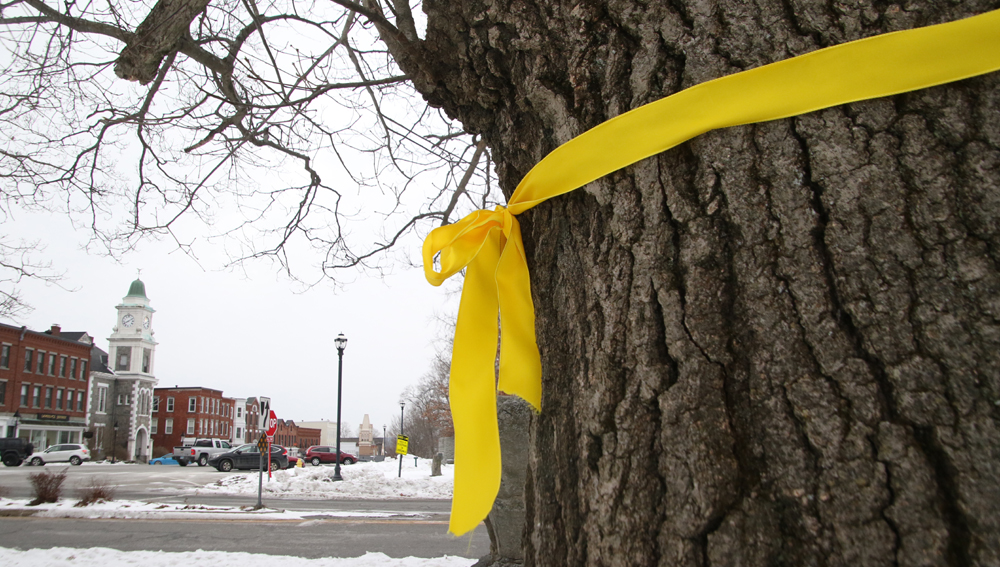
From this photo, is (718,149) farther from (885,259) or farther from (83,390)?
(83,390)

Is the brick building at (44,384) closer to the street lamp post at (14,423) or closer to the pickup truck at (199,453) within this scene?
the street lamp post at (14,423)

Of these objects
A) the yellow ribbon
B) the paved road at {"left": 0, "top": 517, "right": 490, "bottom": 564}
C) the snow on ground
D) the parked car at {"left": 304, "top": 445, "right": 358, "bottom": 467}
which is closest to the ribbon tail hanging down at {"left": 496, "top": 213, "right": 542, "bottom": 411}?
the yellow ribbon

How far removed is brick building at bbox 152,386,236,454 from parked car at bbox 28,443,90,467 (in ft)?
105

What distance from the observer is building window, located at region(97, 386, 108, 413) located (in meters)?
57.9

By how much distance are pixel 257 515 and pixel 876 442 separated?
11858 mm

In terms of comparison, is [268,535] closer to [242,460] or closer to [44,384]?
[242,460]

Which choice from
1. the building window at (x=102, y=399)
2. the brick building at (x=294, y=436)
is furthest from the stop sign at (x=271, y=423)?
the brick building at (x=294, y=436)

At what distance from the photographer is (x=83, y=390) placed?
54.2 m

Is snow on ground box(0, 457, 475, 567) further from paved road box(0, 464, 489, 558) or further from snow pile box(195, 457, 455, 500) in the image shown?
paved road box(0, 464, 489, 558)

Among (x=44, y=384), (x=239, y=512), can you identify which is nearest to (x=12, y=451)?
(x=44, y=384)

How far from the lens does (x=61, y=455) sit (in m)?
35.0

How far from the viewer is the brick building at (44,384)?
44906 millimetres

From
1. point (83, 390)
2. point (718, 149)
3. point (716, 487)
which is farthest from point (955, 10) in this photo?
point (83, 390)

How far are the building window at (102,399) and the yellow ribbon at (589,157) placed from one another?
67.6m
